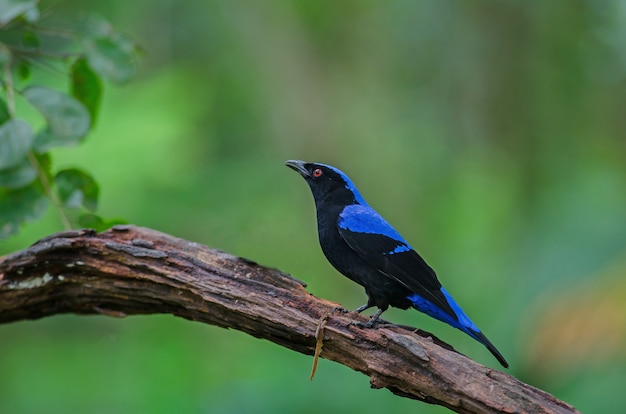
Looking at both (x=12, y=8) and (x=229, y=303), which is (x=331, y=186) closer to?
(x=229, y=303)

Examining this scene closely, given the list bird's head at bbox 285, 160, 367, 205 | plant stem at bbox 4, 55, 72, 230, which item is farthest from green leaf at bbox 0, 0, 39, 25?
bird's head at bbox 285, 160, 367, 205

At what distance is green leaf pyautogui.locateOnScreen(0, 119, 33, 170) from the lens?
347 centimetres

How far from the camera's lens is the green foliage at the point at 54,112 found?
3721 millimetres

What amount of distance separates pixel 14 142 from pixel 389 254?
1788mm

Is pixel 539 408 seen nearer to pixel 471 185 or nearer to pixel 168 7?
pixel 471 185

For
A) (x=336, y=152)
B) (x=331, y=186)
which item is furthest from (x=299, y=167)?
(x=336, y=152)

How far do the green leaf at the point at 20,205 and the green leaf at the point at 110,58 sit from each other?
667mm

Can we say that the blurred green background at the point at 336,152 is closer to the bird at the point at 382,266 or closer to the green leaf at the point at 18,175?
the bird at the point at 382,266

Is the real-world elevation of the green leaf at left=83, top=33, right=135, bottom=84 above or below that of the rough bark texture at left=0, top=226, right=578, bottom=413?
above

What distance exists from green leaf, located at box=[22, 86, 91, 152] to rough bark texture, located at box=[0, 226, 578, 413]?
0.52 metres

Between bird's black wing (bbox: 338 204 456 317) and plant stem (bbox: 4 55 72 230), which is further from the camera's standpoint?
plant stem (bbox: 4 55 72 230)

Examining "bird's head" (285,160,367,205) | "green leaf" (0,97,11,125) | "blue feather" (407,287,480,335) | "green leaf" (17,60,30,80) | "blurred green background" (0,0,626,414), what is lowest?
"blue feather" (407,287,480,335)

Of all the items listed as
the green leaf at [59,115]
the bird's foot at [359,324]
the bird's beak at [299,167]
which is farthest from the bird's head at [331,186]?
the green leaf at [59,115]

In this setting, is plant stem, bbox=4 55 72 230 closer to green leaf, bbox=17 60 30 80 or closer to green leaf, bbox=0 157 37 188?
green leaf, bbox=0 157 37 188
